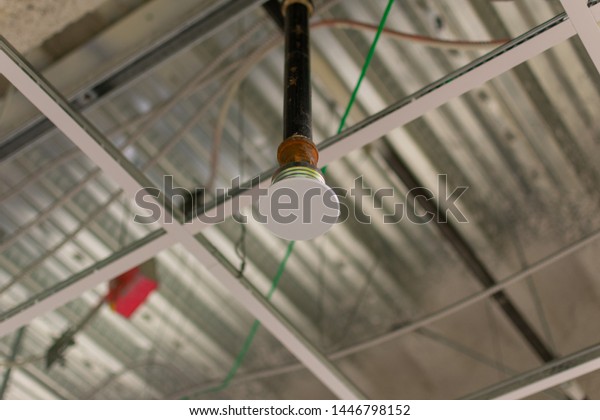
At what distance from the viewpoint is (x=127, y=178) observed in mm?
2111

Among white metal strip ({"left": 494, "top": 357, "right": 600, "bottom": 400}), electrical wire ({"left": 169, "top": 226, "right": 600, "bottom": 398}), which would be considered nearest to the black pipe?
electrical wire ({"left": 169, "top": 226, "right": 600, "bottom": 398})

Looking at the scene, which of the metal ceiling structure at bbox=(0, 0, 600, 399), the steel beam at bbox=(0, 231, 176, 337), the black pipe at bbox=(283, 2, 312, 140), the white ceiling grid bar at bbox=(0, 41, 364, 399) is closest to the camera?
the black pipe at bbox=(283, 2, 312, 140)

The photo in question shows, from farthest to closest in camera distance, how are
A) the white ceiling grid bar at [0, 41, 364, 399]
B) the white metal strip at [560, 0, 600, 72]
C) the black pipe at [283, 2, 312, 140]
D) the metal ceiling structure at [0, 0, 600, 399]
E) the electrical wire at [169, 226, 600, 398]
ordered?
the electrical wire at [169, 226, 600, 398] < the metal ceiling structure at [0, 0, 600, 399] < the white ceiling grid bar at [0, 41, 364, 399] < the white metal strip at [560, 0, 600, 72] < the black pipe at [283, 2, 312, 140]

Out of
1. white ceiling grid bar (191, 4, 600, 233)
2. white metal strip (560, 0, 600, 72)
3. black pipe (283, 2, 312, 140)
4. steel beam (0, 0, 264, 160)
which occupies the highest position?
steel beam (0, 0, 264, 160)

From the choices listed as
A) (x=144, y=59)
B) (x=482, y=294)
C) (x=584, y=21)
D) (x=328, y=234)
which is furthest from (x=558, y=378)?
(x=144, y=59)

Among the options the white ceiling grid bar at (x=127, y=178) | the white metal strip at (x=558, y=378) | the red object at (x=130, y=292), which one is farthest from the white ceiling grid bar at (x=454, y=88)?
the white metal strip at (x=558, y=378)

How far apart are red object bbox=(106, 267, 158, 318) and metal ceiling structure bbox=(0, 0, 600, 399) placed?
217mm

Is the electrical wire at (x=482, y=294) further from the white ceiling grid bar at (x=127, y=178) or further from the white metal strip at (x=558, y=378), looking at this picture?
the white metal strip at (x=558, y=378)

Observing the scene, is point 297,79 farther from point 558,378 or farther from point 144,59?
point 558,378

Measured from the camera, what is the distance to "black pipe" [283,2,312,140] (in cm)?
139

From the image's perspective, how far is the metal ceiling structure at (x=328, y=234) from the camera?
2.42 m

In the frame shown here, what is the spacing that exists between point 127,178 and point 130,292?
0.83 meters

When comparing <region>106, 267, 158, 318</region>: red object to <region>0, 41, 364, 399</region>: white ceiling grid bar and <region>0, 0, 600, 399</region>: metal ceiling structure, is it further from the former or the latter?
<region>0, 41, 364, 399</region>: white ceiling grid bar

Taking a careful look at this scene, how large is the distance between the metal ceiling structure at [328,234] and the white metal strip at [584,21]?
0.24m
